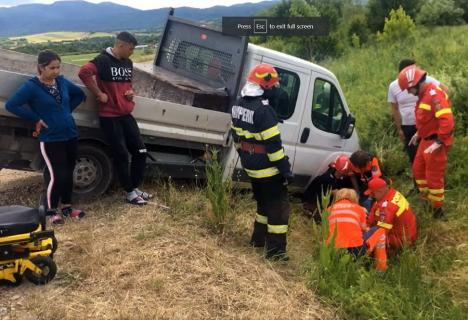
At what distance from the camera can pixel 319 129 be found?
5996 mm

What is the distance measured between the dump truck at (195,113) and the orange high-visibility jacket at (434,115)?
98 centimetres

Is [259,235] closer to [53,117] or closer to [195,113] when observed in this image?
[195,113]

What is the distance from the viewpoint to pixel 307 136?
5.84 metres

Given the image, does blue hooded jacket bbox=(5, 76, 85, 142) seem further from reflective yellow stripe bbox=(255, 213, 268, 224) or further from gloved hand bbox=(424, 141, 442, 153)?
gloved hand bbox=(424, 141, 442, 153)

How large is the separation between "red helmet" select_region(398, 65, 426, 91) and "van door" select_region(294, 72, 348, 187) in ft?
2.96

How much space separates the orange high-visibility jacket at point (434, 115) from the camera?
5070mm

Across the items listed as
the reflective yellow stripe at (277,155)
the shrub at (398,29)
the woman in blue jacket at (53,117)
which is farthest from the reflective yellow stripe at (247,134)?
the shrub at (398,29)

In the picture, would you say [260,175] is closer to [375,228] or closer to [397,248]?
[375,228]

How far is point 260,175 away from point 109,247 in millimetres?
1443

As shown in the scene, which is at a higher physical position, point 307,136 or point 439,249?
point 307,136

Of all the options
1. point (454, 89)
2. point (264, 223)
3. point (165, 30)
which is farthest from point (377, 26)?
point (264, 223)

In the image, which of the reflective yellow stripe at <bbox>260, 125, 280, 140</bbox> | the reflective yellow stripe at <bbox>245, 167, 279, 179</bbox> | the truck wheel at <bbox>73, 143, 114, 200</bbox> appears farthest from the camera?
the truck wheel at <bbox>73, 143, 114, 200</bbox>

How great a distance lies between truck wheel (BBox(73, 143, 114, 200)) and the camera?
5008 mm

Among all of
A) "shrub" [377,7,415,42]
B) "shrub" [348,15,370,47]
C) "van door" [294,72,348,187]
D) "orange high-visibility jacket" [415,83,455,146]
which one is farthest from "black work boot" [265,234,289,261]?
"shrub" [348,15,370,47]
